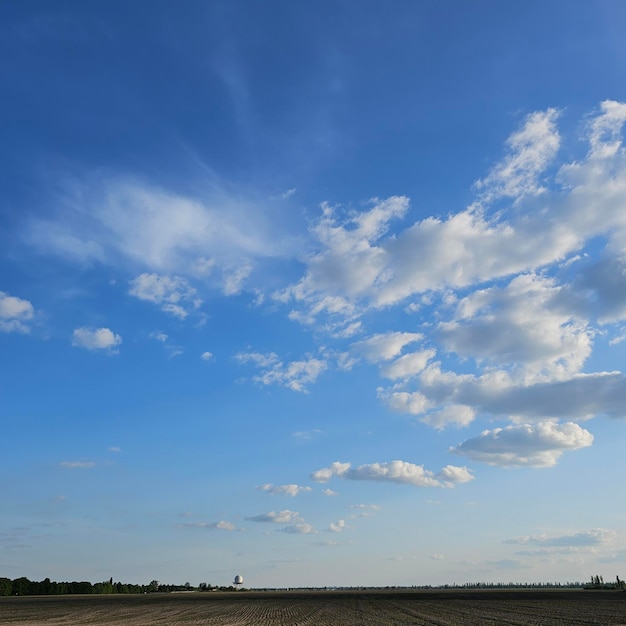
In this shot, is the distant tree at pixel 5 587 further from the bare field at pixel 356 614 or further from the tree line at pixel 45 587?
the bare field at pixel 356 614

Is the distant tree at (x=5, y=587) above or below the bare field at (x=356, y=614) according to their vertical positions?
above

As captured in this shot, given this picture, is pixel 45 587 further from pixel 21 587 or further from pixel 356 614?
pixel 356 614

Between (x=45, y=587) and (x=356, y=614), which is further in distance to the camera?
(x=45, y=587)

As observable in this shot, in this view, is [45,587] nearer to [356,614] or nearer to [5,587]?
[5,587]

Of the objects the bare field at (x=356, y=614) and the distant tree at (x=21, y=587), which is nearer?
the bare field at (x=356, y=614)

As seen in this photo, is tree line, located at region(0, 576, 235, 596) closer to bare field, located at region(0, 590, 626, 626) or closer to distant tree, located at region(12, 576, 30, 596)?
distant tree, located at region(12, 576, 30, 596)

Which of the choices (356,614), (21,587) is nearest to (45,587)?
(21,587)

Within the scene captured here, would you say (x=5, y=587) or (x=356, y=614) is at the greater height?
(x=5, y=587)

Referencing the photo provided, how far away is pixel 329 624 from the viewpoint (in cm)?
3731

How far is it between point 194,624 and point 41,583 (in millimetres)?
153921

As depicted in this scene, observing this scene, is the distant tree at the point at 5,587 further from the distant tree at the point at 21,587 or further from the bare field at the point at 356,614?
the bare field at the point at 356,614

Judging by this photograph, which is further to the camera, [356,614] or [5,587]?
[5,587]

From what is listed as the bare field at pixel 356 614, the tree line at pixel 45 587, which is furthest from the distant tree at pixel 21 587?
the bare field at pixel 356 614

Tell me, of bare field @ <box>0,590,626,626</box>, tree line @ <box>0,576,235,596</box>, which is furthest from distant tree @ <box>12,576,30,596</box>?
bare field @ <box>0,590,626,626</box>
